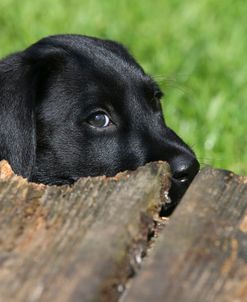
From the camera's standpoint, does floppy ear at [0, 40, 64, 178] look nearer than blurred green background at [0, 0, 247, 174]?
Yes

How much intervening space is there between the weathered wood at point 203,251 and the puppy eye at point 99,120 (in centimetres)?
132

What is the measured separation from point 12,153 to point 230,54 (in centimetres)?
363

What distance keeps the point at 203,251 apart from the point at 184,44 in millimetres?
4834

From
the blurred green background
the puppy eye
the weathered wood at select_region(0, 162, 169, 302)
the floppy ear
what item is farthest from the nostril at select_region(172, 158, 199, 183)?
the blurred green background

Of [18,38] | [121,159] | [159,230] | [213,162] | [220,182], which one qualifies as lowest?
[18,38]

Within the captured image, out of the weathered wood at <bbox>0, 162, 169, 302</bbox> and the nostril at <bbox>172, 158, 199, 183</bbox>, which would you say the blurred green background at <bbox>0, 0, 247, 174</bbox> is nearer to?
the nostril at <bbox>172, 158, 199, 183</bbox>

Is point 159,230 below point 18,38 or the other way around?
the other way around

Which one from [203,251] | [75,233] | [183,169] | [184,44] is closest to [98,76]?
[183,169]

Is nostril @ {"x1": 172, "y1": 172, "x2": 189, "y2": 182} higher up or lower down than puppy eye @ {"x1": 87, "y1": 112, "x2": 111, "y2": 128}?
higher up

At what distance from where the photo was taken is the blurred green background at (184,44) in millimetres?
5660

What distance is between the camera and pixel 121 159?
3.89 metres

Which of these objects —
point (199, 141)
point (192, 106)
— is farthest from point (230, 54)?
point (199, 141)

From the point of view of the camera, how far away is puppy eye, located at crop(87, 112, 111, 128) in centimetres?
396

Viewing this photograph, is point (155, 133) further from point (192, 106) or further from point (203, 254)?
point (192, 106)
